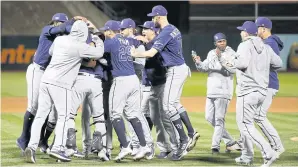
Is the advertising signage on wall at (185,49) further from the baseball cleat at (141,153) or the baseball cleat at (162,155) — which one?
the baseball cleat at (141,153)

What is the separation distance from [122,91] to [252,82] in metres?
1.90

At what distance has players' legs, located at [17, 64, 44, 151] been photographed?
1087 cm

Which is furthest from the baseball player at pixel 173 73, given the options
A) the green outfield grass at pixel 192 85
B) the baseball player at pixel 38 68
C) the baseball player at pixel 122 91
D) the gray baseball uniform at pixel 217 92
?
the green outfield grass at pixel 192 85

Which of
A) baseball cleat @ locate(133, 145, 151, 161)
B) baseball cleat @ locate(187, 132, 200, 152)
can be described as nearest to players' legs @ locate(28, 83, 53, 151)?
baseball cleat @ locate(133, 145, 151, 161)

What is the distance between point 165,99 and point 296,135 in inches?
151

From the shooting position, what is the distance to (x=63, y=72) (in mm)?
10031

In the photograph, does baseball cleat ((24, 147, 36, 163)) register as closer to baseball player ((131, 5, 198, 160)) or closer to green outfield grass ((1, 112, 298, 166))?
green outfield grass ((1, 112, 298, 166))

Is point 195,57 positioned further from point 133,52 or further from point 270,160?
point 270,160

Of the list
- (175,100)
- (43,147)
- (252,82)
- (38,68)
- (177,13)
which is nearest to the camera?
(252,82)

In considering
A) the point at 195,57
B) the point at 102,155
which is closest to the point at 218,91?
the point at 195,57

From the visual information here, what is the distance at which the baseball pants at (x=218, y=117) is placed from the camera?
37.5 feet

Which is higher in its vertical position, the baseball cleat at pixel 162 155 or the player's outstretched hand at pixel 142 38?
the player's outstretched hand at pixel 142 38

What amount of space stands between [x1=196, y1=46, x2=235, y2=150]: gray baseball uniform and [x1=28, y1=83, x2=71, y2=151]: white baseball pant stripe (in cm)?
256

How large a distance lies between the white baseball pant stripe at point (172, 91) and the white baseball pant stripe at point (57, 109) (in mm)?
1525
